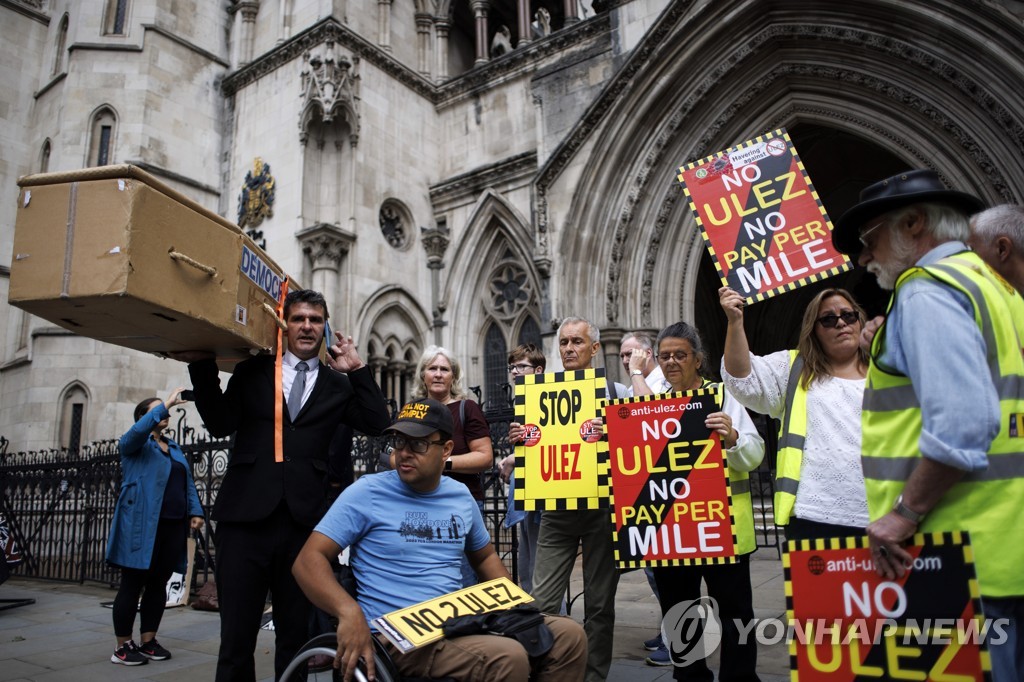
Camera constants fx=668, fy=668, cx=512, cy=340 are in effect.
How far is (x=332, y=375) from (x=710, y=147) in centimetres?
1022

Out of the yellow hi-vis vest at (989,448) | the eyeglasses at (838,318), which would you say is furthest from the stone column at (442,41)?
the yellow hi-vis vest at (989,448)

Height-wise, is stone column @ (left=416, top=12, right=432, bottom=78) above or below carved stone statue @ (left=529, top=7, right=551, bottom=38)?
below

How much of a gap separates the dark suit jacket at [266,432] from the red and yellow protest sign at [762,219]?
2.06m

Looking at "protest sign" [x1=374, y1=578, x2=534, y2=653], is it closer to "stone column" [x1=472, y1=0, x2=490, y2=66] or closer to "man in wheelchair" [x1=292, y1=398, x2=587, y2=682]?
"man in wheelchair" [x1=292, y1=398, x2=587, y2=682]

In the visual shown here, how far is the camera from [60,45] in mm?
17812

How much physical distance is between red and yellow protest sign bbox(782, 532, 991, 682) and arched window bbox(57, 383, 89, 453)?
16296 millimetres

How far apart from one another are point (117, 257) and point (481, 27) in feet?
55.3

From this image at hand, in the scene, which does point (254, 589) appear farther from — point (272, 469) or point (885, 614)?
point (885, 614)

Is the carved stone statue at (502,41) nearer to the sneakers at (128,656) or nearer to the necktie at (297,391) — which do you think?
the necktie at (297,391)

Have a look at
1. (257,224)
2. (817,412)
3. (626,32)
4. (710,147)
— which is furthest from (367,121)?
(817,412)

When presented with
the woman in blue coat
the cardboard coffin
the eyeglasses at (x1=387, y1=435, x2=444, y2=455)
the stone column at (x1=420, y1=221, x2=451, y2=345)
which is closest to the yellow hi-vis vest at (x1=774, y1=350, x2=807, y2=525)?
the eyeglasses at (x1=387, y1=435, x2=444, y2=455)

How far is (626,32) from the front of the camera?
41.4 feet

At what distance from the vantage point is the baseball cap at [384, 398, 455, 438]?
109 inches

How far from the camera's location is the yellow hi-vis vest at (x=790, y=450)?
2773mm
